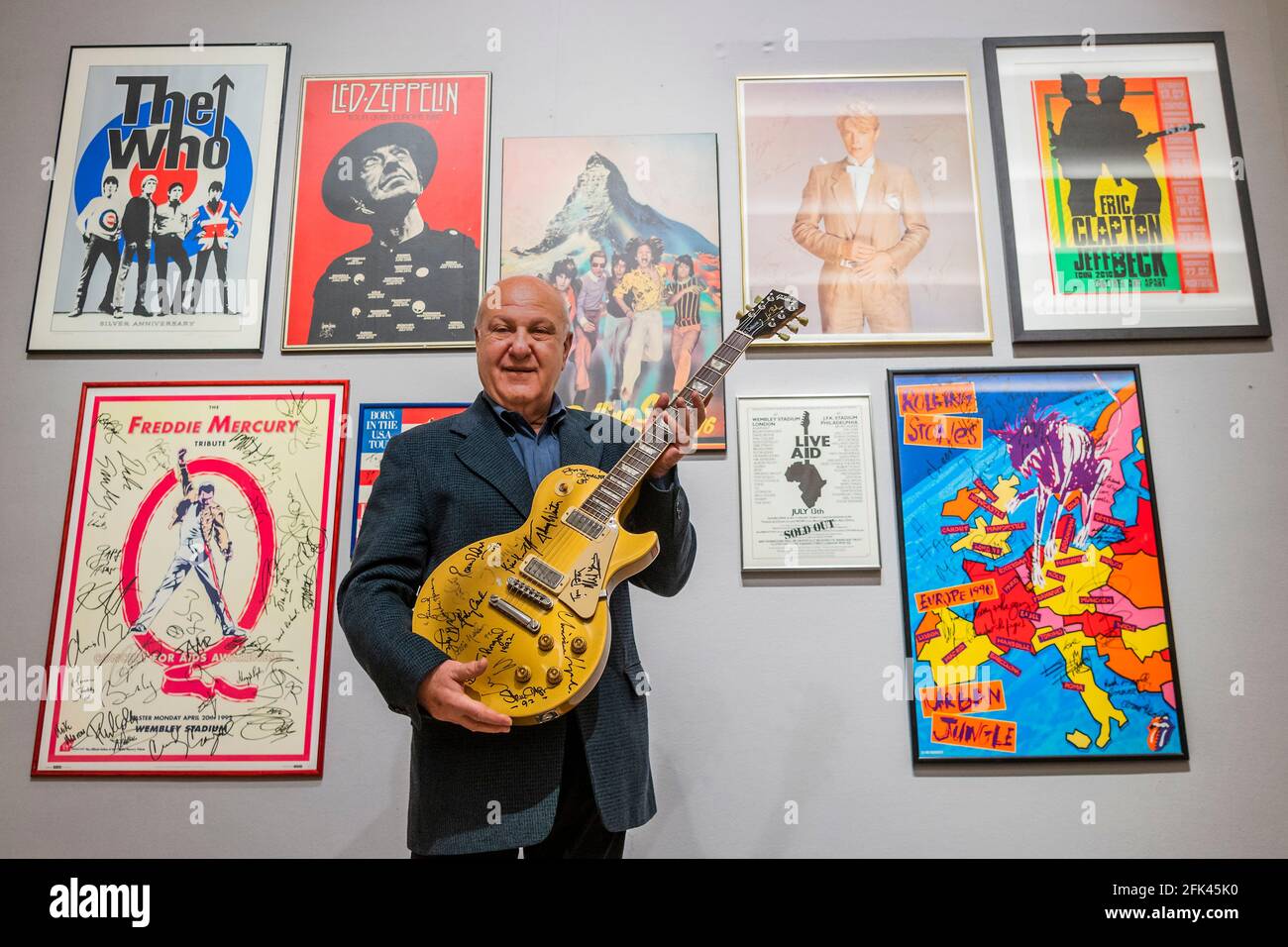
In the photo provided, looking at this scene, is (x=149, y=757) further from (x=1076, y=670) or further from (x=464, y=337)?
(x=1076, y=670)

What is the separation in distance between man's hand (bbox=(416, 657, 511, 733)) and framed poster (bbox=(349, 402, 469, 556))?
1060 millimetres

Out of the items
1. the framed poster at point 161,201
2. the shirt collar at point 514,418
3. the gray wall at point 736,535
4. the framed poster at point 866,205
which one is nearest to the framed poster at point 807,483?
the gray wall at point 736,535

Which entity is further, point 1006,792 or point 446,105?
point 446,105

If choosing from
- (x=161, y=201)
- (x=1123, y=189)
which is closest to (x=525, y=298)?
(x=161, y=201)

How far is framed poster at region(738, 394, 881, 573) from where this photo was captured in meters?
2.49

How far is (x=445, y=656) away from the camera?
1.64 metres

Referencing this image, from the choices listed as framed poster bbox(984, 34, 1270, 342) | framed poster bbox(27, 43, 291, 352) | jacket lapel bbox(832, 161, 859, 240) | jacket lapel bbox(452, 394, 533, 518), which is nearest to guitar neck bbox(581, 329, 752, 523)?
jacket lapel bbox(452, 394, 533, 518)

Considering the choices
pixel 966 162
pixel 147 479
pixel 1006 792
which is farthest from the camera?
pixel 966 162

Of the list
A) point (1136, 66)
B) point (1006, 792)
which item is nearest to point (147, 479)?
point (1006, 792)

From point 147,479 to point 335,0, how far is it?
163cm

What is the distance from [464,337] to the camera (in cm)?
260

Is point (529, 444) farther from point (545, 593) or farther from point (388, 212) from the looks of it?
point (388, 212)

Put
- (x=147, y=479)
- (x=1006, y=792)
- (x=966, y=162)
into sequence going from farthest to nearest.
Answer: (x=966, y=162) → (x=147, y=479) → (x=1006, y=792)

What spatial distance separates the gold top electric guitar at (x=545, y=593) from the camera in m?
1.63
